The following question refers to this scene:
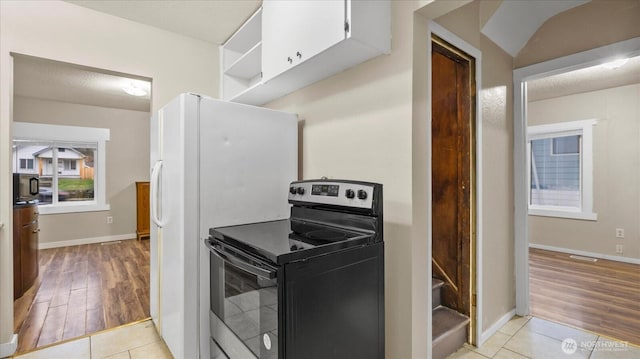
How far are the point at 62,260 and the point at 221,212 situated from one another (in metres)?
4.28

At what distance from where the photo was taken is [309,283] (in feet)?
3.67

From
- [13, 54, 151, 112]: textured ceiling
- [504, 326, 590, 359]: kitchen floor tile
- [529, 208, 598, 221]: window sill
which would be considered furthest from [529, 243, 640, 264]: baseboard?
[13, 54, 151, 112]: textured ceiling

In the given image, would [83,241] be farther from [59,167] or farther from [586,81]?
[586,81]

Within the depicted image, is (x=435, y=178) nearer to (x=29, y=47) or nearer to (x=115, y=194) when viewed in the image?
(x=29, y=47)

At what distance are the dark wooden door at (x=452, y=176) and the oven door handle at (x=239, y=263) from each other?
1605mm

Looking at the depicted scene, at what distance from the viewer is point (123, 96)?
16.1ft

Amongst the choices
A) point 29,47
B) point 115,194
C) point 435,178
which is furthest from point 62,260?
point 435,178

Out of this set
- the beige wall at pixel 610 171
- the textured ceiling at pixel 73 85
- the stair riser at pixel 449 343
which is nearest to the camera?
the stair riser at pixel 449 343

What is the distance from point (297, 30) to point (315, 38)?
7.5 inches

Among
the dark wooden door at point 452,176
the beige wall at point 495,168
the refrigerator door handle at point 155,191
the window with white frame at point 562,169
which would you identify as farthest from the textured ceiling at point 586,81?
the refrigerator door handle at point 155,191

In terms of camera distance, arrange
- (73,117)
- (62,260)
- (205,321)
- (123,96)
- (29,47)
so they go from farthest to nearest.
Result: (73,117) → (123,96) → (62,260) → (29,47) → (205,321)

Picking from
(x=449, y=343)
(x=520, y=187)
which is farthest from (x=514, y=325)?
(x=520, y=187)

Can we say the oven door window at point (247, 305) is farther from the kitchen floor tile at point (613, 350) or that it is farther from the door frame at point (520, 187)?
Answer: the door frame at point (520, 187)

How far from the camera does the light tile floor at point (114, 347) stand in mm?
1979
